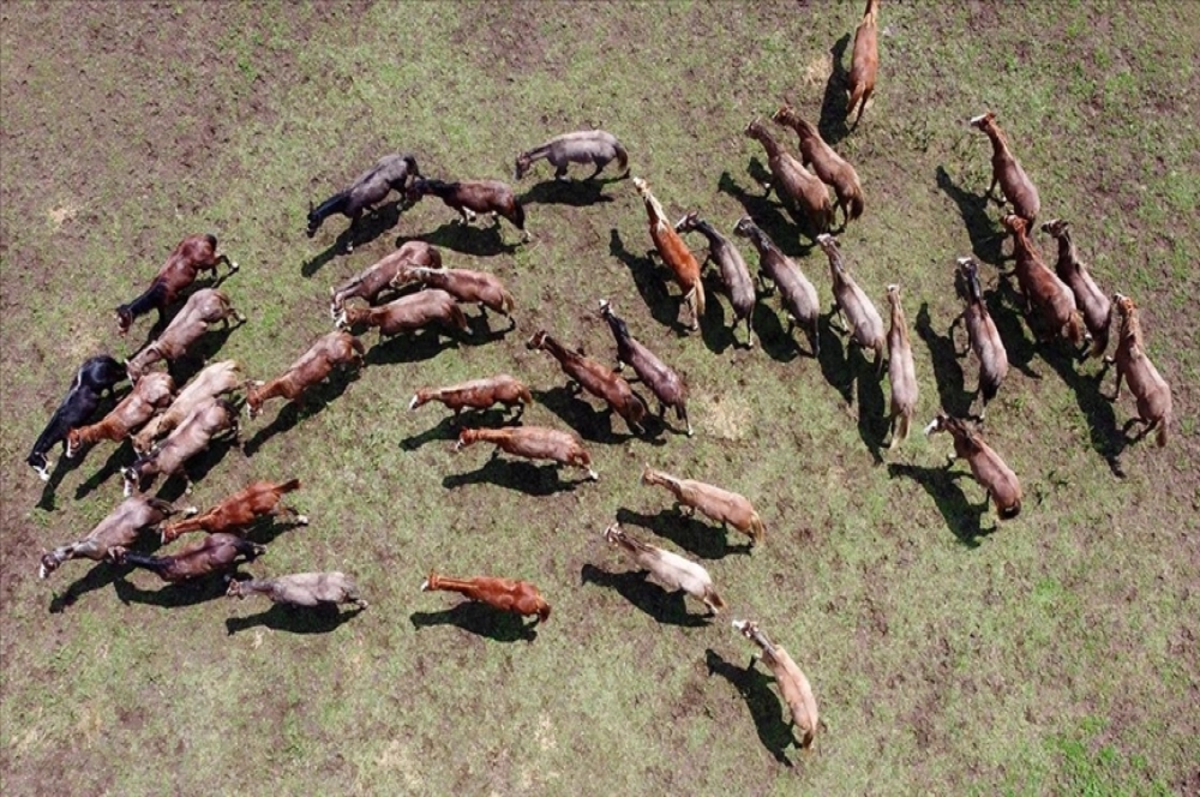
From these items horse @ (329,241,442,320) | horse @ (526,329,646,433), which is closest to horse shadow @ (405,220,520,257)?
horse @ (329,241,442,320)

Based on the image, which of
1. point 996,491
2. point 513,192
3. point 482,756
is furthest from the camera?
point 513,192

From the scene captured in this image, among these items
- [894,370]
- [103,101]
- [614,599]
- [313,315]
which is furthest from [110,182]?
[894,370]

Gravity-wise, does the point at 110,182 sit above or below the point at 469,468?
above

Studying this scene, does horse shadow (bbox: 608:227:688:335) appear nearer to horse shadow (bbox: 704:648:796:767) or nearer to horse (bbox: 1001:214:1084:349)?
horse shadow (bbox: 704:648:796:767)

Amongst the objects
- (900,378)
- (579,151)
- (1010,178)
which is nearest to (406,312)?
(579,151)

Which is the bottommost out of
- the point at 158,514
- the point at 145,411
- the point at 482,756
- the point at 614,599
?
the point at 482,756

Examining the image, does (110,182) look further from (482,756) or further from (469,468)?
(482,756)
